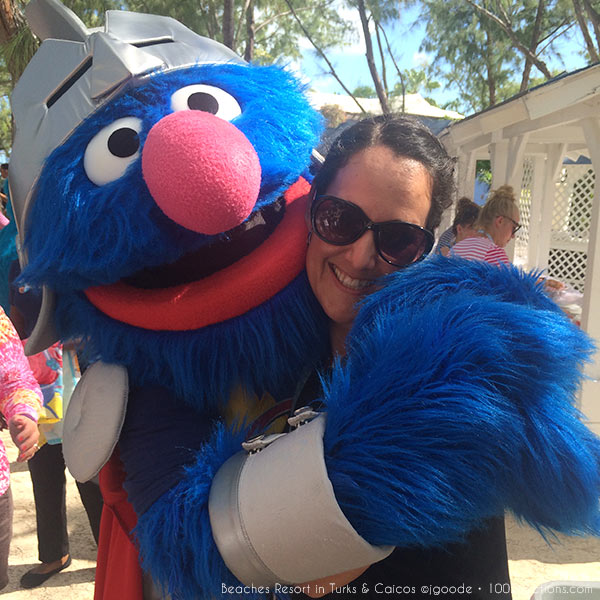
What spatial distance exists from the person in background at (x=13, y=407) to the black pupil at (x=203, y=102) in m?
1.20

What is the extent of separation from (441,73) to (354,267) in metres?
24.1

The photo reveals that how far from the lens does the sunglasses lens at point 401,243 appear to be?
0.98 meters

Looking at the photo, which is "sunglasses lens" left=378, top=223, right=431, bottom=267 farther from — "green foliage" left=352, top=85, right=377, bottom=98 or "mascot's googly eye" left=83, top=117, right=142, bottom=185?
"green foliage" left=352, top=85, right=377, bottom=98

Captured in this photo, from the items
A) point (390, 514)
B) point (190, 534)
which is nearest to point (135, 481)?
point (190, 534)

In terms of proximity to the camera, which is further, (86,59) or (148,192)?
(86,59)

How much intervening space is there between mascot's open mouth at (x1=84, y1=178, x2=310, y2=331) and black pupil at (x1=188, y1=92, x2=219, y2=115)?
212mm

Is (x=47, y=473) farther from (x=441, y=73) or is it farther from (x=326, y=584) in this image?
(x=441, y=73)

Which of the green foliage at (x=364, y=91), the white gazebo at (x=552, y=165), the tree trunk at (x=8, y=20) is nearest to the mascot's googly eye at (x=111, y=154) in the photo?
the white gazebo at (x=552, y=165)

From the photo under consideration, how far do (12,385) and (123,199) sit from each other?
1197mm

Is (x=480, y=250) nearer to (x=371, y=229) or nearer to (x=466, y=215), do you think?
(x=466, y=215)

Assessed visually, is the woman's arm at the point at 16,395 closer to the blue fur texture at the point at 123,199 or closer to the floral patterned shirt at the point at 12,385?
the floral patterned shirt at the point at 12,385

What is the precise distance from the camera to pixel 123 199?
993 millimetres

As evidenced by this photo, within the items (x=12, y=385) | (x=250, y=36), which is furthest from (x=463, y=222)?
(x=250, y=36)

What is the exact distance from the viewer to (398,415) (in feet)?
2.42
